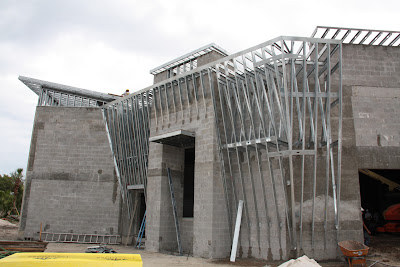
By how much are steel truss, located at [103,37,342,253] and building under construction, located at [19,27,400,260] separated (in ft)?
0.15

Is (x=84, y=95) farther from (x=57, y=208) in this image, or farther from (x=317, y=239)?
(x=317, y=239)

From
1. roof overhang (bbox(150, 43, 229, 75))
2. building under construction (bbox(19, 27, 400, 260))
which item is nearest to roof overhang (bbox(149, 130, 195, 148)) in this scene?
building under construction (bbox(19, 27, 400, 260))

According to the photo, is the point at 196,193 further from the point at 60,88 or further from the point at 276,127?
the point at 60,88

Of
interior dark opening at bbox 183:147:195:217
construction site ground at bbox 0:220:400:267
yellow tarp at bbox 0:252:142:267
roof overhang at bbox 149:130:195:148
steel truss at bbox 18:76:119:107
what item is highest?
steel truss at bbox 18:76:119:107

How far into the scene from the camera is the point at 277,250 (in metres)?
11.5

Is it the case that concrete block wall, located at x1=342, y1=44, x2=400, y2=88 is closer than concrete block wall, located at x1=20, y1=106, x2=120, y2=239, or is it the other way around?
concrete block wall, located at x1=342, y1=44, x2=400, y2=88

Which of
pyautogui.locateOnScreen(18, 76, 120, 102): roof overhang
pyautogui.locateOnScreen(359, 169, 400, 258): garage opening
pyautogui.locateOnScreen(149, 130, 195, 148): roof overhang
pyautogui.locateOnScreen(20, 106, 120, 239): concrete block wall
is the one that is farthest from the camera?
pyautogui.locateOnScreen(18, 76, 120, 102): roof overhang

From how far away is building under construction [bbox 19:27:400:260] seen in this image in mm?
11461

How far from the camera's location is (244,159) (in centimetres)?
1326

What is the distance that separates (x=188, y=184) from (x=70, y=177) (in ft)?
25.0

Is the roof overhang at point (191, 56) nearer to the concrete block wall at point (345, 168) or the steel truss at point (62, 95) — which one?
the concrete block wall at point (345, 168)

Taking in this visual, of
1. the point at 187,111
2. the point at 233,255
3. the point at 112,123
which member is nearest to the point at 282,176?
the point at 233,255

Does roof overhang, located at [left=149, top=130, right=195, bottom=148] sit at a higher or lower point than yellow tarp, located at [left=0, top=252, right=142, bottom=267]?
higher

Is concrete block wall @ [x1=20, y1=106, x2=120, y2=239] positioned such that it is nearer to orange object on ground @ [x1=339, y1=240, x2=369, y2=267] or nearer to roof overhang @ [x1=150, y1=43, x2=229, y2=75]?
roof overhang @ [x1=150, y1=43, x2=229, y2=75]
